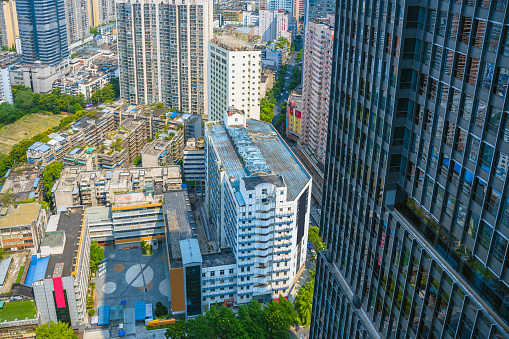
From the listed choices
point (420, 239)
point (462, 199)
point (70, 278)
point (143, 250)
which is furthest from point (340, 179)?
point (143, 250)

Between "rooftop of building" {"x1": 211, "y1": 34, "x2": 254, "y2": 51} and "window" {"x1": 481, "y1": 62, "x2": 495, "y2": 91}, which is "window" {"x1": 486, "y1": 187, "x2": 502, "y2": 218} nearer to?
"window" {"x1": 481, "y1": 62, "x2": 495, "y2": 91}

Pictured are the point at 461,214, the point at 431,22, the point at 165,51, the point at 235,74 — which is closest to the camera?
the point at 461,214

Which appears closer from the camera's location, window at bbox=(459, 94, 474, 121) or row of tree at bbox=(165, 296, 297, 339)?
window at bbox=(459, 94, 474, 121)

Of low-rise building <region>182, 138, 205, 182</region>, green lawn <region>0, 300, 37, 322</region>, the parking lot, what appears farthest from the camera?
low-rise building <region>182, 138, 205, 182</region>

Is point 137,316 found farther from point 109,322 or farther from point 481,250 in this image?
point 481,250

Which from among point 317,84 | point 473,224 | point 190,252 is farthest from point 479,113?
point 317,84

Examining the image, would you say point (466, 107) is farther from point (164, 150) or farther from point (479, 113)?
point (164, 150)

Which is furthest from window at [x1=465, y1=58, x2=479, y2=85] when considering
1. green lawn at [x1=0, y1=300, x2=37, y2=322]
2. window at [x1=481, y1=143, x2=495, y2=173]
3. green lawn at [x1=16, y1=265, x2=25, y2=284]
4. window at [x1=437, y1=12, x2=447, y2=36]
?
green lawn at [x1=16, y1=265, x2=25, y2=284]
